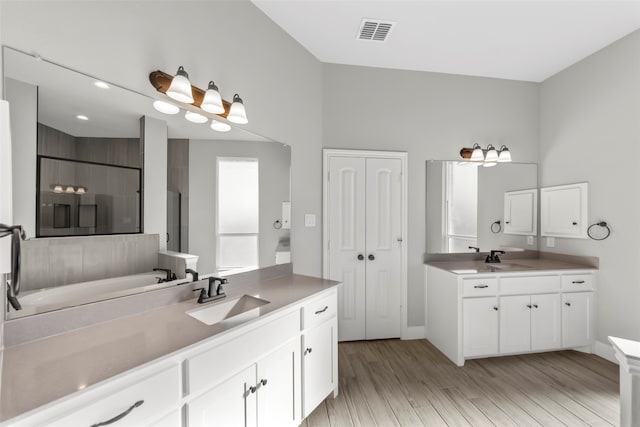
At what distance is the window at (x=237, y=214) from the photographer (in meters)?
1.96

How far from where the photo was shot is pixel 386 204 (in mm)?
3119

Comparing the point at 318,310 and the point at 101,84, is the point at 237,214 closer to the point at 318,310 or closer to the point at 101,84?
the point at 318,310

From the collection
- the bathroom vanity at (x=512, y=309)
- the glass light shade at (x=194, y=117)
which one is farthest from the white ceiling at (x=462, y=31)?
the bathroom vanity at (x=512, y=309)

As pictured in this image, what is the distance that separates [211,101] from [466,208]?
278cm

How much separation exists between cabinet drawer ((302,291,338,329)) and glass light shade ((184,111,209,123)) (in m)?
1.33

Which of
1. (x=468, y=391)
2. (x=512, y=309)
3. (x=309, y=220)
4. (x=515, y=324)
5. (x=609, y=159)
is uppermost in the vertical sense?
(x=609, y=159)

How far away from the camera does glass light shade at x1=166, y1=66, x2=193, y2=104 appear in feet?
5.11

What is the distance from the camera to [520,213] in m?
3.40

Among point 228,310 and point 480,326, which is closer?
point 228,310

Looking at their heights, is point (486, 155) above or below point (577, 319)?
above

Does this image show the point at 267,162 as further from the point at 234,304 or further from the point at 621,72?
the point at 621,72

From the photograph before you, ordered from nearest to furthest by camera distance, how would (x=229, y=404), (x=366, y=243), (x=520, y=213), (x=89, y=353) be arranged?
1. (x=89, y=353)
2. (x=229, y=404)
3. (x=366, y=243)
4. (x=520, y=213)

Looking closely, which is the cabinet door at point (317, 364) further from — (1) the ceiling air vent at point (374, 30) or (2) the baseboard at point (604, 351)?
(2) the baseboard at point (604, 351)

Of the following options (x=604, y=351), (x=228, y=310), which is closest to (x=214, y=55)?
(x=228, y=310)
